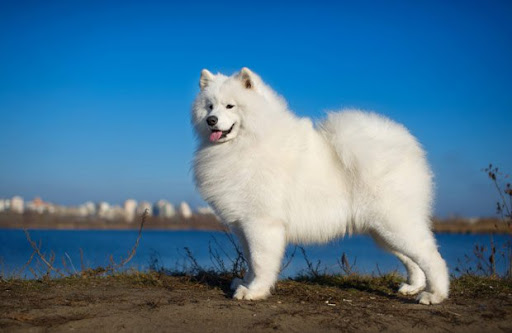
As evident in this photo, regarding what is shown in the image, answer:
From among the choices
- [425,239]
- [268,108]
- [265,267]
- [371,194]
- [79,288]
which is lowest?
[79,288]

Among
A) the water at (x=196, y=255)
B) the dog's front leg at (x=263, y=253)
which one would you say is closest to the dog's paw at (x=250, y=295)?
the dog's front leg at (x=263, y=253)

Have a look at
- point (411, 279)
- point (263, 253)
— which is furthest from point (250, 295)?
point (411, 279)

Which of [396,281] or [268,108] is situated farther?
[396,281]

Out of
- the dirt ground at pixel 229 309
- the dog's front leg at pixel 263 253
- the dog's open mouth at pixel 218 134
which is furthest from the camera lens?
the dog's open mouth at pixel 218 134

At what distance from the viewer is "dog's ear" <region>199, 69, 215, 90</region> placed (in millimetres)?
5426

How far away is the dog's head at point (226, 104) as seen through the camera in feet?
16.2

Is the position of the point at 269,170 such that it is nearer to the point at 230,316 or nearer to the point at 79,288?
the point at 230,316

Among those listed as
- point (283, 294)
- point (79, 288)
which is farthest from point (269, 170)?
point (79, 288)

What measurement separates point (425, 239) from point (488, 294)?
136 cm

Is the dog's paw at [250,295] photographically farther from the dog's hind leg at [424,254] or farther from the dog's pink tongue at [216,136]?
the dog's pink tongue at [216,136]

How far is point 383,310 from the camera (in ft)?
14.5

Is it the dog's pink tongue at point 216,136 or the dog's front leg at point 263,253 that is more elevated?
the dog's pink tongue at point 216,136

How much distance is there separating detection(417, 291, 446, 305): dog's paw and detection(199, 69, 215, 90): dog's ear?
3.52m

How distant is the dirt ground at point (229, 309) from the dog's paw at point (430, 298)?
9 centimetres
